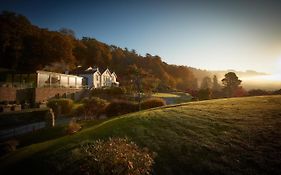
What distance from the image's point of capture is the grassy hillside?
10.3 metres

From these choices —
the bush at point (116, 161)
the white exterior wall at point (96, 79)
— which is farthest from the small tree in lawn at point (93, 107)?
the white exterior wall at point (96, 79)

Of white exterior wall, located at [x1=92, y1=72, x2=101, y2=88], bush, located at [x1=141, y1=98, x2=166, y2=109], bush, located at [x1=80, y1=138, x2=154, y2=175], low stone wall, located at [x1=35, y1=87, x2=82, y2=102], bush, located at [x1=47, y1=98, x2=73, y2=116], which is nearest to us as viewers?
bush, located at [x1=80, y1=138, x2=154, y2=175]

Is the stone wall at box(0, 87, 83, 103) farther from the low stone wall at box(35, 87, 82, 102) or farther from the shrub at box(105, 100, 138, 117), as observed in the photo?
the shrub at box(105, 100, 138, 117)

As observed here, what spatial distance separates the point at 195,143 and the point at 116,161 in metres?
4.82

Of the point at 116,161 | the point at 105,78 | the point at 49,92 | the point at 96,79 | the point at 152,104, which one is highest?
the point at 105,78

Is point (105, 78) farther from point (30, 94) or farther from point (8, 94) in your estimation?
point (8, 94)

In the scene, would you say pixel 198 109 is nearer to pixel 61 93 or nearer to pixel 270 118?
pixel 270 118

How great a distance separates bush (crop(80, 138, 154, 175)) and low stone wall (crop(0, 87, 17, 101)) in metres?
28.5

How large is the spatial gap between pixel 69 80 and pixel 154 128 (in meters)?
42.9

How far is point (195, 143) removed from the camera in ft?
39.5

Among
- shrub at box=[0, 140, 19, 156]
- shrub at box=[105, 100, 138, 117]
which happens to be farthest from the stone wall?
shrub at box=[0, 140, 19, 156]

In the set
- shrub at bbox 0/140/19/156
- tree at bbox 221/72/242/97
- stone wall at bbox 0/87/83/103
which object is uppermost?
tree at bbox 221/72/242/97

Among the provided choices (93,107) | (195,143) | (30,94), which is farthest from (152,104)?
(30,94)

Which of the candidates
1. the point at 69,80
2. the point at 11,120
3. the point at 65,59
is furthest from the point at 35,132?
the point at 65,59
